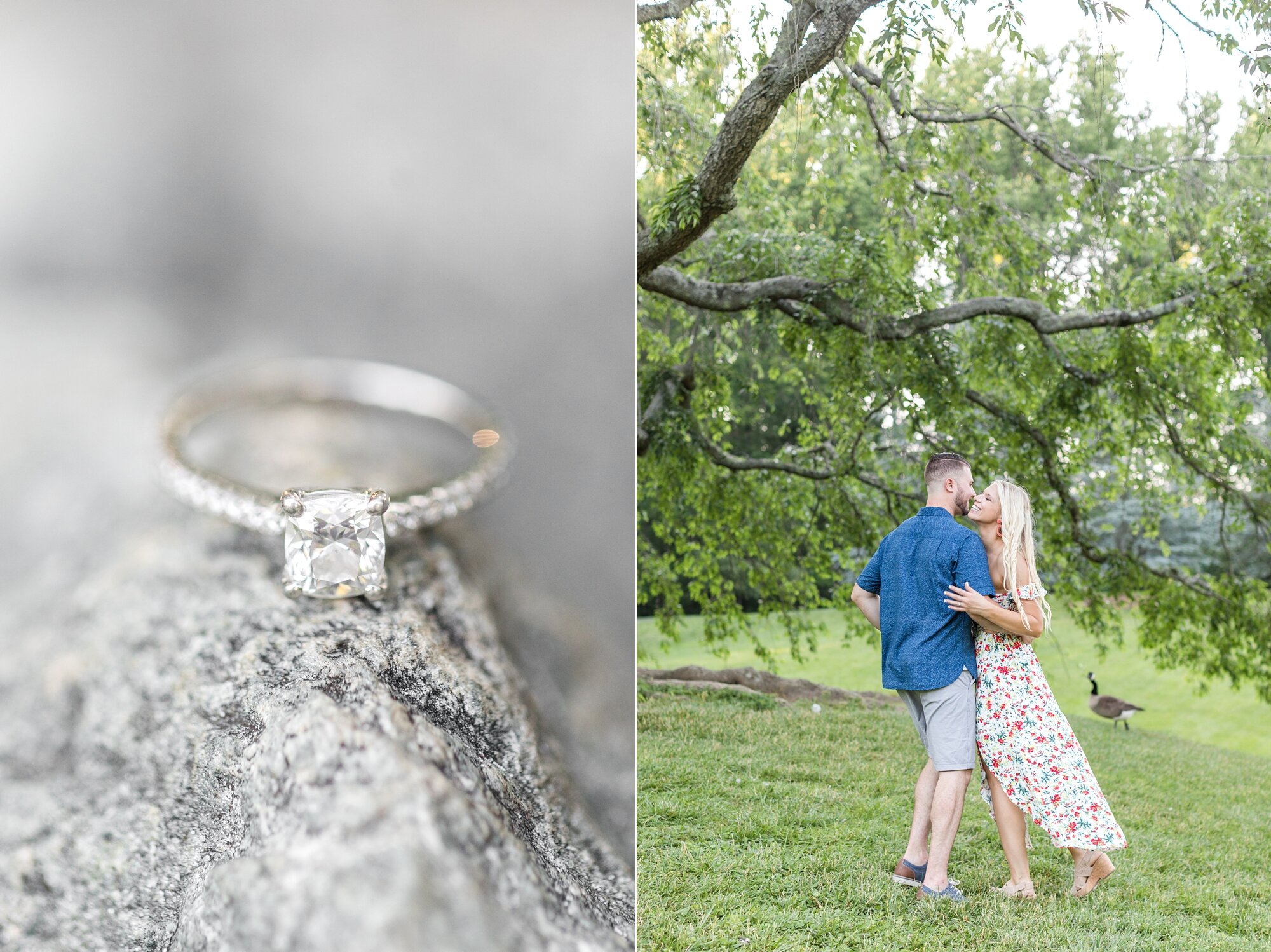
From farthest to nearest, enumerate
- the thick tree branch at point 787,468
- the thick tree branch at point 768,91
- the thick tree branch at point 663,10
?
the thick tree branch at point 787,468, the thick tree branch at point 663,10, the thick tree branch at point 768,91

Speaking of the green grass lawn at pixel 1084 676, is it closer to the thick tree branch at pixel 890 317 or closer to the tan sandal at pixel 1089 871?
the thick tree branch at pixel 890 317

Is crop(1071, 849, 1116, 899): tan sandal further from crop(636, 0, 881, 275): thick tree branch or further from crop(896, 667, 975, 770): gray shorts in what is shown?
crop(636, 0, 881, 275): thick tree branch

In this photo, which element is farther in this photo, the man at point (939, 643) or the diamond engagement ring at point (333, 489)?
the man at point (939, 643)

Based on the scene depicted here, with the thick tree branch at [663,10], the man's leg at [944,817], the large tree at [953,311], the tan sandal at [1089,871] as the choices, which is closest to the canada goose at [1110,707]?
the large tree at [953,311]

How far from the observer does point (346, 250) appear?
1.01 meters

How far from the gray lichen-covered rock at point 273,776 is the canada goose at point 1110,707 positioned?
127 inches

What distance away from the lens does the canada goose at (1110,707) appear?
350 cm

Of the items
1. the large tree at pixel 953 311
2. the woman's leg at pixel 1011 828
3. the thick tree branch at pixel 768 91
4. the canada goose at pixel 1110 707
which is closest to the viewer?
the woman's leg at pixel 1011 828

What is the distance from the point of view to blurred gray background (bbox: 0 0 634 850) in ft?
3.16

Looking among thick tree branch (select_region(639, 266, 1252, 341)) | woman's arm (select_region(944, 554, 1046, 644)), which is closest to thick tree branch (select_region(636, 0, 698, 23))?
thick tree branch (select_region(639, 266, 1252, 341))

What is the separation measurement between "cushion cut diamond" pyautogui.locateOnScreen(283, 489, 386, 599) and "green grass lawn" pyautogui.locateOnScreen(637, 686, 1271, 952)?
1.05 metres

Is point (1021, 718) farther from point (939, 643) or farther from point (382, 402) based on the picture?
point (382, 402)

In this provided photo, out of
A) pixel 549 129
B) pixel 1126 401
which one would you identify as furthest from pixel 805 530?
pixel 549 129

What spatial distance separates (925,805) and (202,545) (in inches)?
58.8
